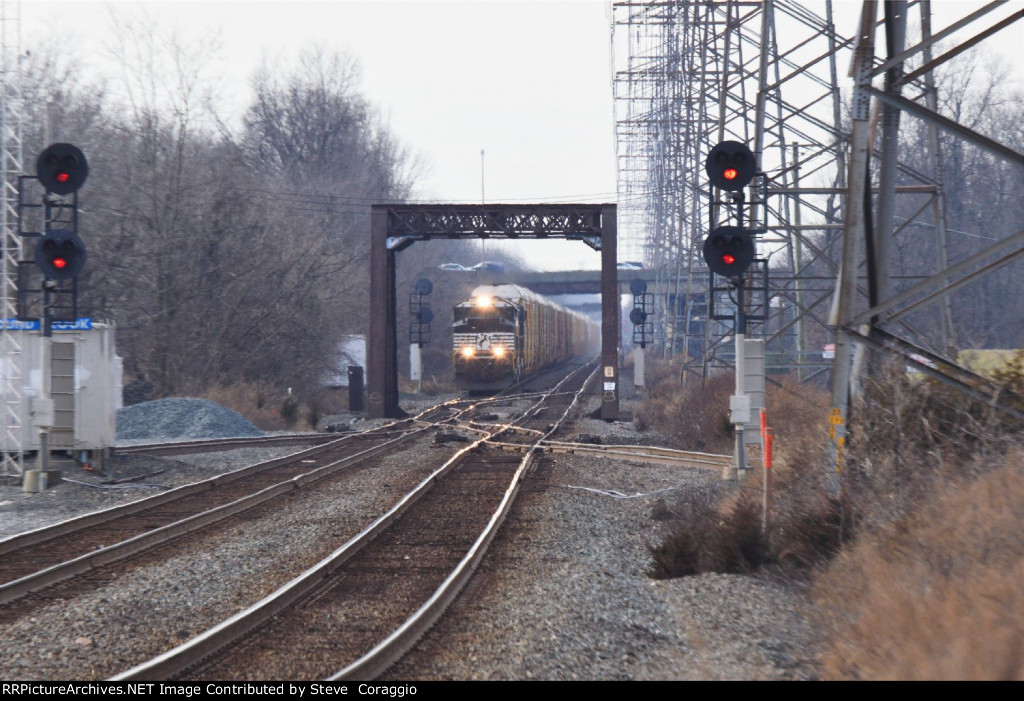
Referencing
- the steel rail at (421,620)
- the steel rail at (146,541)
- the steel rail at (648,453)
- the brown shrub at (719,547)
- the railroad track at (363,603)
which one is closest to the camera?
the steel rail at (421,620)

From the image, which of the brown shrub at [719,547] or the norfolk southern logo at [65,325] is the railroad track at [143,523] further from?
the brown shrub at [719,547]

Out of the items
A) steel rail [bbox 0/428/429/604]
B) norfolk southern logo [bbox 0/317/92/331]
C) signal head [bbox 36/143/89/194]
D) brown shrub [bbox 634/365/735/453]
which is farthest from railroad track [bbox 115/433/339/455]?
brown shrub [bbox 634/365/735/453]

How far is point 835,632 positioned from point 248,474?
12284 millimetres

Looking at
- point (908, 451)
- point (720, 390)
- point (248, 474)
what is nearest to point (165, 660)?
point (908, 451)

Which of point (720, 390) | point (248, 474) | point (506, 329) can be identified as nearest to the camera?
point (248, 474)

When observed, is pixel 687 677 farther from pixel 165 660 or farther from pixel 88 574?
pixel 88 574

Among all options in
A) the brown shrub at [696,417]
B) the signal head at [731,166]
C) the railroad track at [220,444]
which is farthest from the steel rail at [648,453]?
the railroad track at [220,444]

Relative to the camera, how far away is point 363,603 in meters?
7.81

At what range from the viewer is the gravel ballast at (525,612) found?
6.18 metres

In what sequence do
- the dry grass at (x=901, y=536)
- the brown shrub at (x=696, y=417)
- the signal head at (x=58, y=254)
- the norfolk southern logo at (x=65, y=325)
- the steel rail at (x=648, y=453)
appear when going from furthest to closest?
1. the brown shrub at (x=696, y=417)
2. the steel rail at (x=648, y=453)
3. the norfolk southern logo at (x=65, y=325)
4. the signal head at (x=58, y=254)
5. the dry grass at (x=901, y=536)

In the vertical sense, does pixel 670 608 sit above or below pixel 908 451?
below

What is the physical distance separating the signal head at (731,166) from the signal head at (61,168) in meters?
9.37

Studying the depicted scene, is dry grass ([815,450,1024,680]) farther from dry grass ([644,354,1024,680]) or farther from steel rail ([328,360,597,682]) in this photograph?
steel rail ([328,360,597,682])
